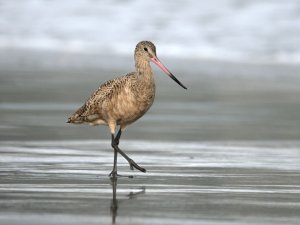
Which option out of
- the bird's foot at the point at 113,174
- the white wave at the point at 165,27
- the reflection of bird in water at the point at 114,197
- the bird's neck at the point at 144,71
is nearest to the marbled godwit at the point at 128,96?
the bird's neck at the point at 144,71

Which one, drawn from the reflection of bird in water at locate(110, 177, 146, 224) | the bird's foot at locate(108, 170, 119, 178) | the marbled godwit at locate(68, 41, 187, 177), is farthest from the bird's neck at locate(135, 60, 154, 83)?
the reflection of bird in water at locate(110, 177, 146, 224)

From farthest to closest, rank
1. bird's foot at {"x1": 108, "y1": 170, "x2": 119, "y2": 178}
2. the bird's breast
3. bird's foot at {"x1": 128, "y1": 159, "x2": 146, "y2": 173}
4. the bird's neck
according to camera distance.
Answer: the bird's neck
the bird's breast
bird's foot at {"x1": 128, "y1": 159, "x2": 146, "y2": 173}
bird's foot at {"x1": 108, "y1": 170, "x2": 119, "y2": 178}

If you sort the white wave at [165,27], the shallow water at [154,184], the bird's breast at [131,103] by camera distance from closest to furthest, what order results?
the shallow water at [154,184] → the bird's breast at [131,103] → the white wave at [165,27]

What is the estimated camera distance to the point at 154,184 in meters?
9.09

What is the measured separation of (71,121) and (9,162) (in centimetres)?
112

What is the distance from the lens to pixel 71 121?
11.1 m

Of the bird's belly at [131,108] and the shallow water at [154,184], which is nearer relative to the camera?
the shallow water at [154,184]

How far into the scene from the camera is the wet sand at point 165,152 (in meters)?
7.80

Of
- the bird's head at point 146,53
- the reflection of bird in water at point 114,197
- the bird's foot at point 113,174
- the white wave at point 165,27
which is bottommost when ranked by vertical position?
the reflection of bird in water at point 114,197

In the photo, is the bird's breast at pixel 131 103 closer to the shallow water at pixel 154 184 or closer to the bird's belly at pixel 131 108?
the bird's belly at pixel 131 108

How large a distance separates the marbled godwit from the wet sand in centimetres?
43

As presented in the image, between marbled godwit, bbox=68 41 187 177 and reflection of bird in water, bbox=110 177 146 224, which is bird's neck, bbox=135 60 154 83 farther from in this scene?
reflection of bird in water, bbox=110 177 146 224

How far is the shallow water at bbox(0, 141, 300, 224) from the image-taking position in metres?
7.57

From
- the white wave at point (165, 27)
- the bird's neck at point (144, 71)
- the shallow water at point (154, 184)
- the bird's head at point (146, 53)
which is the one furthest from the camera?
the white wave at point (165, 27)
